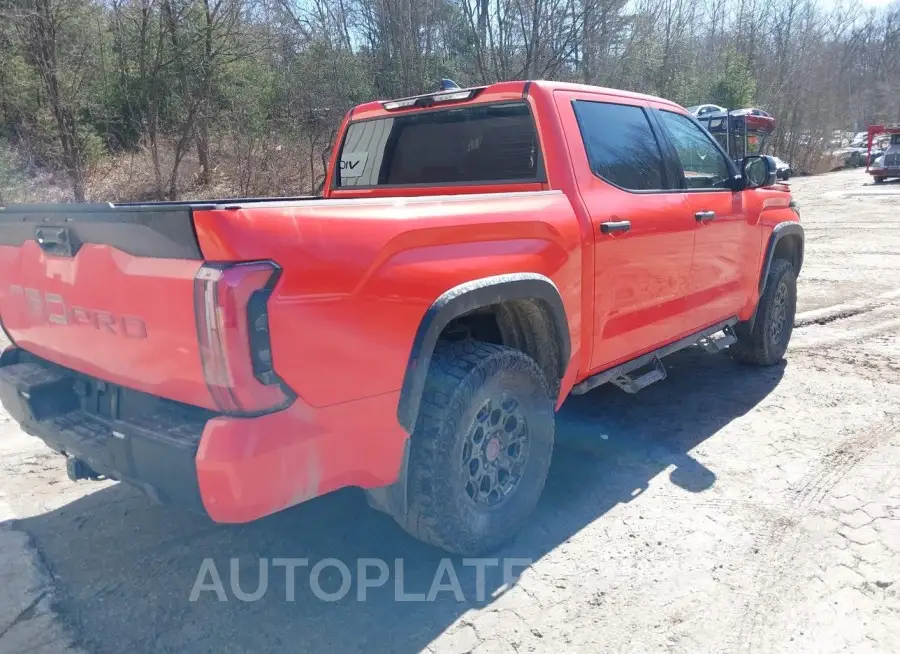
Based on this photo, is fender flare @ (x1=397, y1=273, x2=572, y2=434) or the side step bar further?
the side step bar

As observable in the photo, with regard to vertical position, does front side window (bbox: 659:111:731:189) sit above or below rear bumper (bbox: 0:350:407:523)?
above

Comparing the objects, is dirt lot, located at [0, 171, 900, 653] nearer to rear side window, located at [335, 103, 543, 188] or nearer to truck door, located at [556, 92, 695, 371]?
truck door, located at [556, 92, 695, 371]

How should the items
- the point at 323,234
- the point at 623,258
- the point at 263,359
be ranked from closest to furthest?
the point at 263,359 < the point at 323,234 < the point at 623,258

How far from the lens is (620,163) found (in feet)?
12.6

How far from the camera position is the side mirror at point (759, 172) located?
485 centimetres

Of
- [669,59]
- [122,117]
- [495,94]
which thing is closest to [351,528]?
[495,94]

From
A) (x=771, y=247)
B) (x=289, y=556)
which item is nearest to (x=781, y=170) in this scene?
(x=771, y=247)

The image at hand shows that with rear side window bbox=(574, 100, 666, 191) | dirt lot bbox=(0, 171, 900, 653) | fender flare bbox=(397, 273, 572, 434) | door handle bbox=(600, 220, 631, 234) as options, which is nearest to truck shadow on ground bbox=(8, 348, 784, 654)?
dirt lot bbox=(0, 171, 900, 653)

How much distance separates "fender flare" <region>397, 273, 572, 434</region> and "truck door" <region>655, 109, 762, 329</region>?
1.67 metres

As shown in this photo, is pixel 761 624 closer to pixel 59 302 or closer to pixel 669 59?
pixel 59 302

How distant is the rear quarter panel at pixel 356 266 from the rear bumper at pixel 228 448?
12 centimetres

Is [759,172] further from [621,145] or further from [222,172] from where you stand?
[222,172]

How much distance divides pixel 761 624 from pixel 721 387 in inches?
117

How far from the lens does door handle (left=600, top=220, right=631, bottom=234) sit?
346 cm
